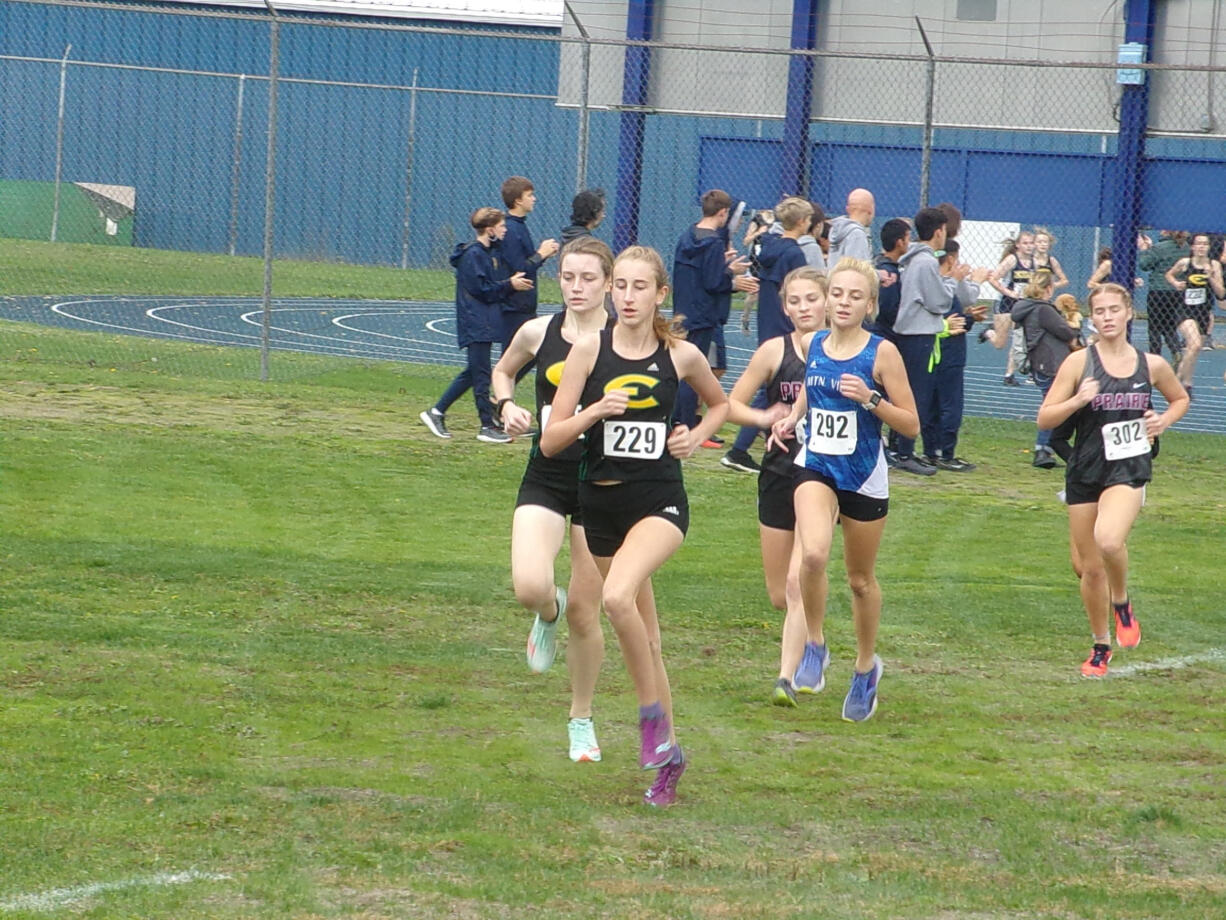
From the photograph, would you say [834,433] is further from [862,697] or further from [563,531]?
[563,531]

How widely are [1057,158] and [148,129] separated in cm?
2296

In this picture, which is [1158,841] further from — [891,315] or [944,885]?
[891,315]

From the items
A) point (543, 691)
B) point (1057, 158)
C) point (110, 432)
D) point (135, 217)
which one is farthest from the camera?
point (135, 217)

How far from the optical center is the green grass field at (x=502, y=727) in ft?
16.5

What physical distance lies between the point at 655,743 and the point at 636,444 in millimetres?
1006

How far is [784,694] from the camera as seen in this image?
23.6 ft

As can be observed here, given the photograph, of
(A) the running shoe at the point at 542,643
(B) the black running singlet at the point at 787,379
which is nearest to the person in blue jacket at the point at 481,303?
(B) the black running singlet at the point at 787,379

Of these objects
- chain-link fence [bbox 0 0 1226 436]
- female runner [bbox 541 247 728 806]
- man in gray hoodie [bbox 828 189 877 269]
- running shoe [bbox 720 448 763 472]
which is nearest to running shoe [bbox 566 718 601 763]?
female runner [bbox 541 247 728 806]

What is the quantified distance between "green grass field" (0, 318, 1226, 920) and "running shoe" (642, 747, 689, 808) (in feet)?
0.24

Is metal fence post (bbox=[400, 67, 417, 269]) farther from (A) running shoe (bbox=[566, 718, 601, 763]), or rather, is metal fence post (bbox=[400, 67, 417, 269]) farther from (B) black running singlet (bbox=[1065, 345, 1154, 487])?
(A) running shoe (bbox=[566, 718, 601, 763])

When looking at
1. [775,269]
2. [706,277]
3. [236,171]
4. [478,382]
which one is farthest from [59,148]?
[775,269]

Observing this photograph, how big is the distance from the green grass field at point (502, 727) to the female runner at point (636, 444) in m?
0.43

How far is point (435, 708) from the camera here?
696 centimetres

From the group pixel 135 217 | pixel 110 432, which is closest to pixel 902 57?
pixel 110 432
